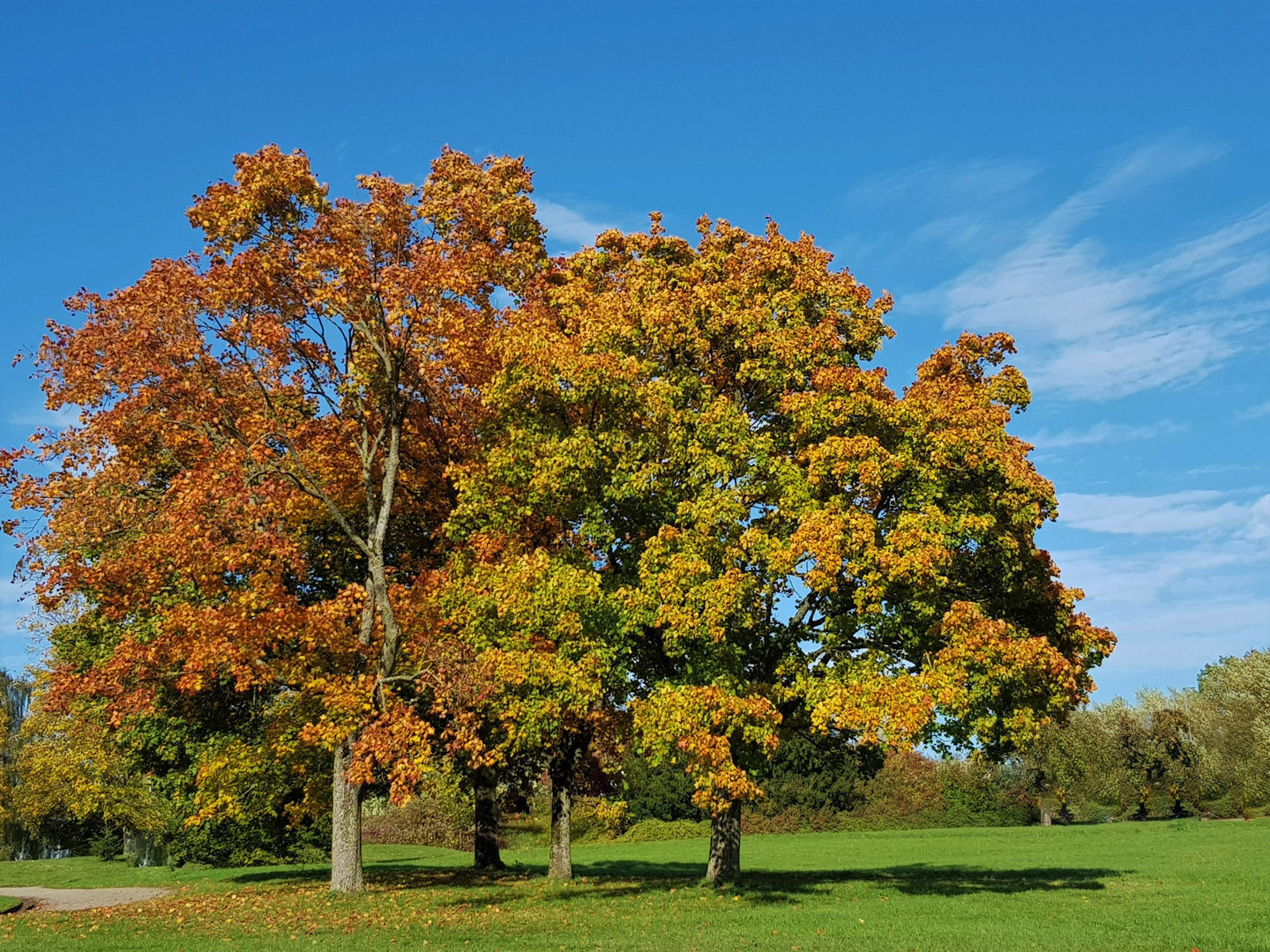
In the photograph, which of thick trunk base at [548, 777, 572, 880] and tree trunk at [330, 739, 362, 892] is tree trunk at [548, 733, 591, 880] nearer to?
thick trunk base at [548, 777, 572, 880]

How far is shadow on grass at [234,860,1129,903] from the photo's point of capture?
2225 centimetres

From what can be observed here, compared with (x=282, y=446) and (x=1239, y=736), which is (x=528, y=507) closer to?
(x=282, y=446)

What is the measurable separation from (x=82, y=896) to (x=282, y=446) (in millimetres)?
13124

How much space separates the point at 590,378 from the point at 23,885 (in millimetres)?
25102

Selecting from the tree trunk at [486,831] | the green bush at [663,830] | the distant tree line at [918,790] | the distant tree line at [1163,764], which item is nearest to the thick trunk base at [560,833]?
the tree trunk at [486,831]

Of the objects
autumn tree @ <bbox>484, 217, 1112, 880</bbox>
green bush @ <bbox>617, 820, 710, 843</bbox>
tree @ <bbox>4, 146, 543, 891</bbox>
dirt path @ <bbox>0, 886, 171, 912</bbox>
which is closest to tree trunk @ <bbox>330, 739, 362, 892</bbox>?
tree @ <bbox>4, 146, 543, 891</bbox>

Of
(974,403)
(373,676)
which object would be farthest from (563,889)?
(974,403)

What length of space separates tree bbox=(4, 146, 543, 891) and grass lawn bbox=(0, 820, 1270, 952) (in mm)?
3564

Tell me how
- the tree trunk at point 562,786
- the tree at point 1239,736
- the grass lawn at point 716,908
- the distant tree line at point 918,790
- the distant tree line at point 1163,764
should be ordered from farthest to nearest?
1. the distant tree line at point 1163,764
2. the tree at point 1239,736
3. the distant tree line at point 918,790
4. the tree trunk at point 562,786
5. the grass lawn at point 716,908

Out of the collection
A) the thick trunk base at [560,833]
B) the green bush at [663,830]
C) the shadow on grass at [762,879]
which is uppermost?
the thick trunk base at [560,833]

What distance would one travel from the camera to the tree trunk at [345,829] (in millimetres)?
23094

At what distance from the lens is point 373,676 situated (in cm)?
2273

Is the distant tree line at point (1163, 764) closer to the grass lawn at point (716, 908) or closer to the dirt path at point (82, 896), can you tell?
the grass lawn at point (716, 908)

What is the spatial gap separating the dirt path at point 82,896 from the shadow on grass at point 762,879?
3043mm
